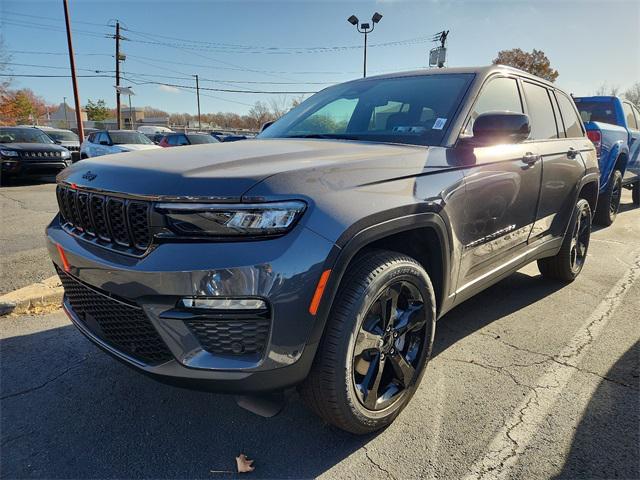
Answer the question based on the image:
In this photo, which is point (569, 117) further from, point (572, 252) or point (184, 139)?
point (184, 139)

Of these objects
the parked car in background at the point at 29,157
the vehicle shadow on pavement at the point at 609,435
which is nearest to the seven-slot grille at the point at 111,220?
the vehicle shadow on pavement at the point at 609,435

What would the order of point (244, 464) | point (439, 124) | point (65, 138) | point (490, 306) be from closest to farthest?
point (244, 464) → point (439, 124) → point (490, 306) → point (65, 138)

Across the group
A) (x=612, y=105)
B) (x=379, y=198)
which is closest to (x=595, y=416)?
(x=379, y=198)

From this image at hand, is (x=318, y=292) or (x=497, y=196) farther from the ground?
(x=497, y=196)

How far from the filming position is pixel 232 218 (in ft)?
5.44

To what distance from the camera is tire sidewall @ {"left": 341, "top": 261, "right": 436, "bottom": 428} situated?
1.87 meters

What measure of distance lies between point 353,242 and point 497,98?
1889 millimetres

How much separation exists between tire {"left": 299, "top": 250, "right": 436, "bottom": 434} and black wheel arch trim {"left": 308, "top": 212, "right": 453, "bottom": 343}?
0.29 feet

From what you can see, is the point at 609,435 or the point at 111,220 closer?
the point at 111,220

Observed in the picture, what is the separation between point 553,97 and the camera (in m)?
3.98

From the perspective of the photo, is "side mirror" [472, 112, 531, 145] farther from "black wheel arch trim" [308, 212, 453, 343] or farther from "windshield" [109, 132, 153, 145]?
"windshield" [109, 132, 153, 145]

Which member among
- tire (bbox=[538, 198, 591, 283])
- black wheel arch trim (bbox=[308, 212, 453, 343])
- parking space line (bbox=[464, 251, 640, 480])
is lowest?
parking space line (bbox=[464, 251, 640, 480])

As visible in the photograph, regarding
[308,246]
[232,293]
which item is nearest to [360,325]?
[308,246]

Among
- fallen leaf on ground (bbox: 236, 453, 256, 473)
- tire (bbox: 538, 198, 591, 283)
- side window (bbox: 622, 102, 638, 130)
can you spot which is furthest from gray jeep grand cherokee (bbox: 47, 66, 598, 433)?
side window (bbox: 622, 102, 638, 130)
